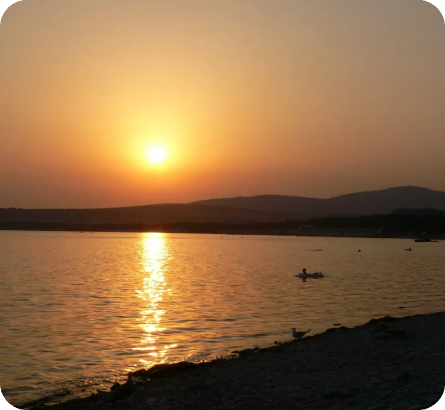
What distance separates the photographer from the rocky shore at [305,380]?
11539 mm

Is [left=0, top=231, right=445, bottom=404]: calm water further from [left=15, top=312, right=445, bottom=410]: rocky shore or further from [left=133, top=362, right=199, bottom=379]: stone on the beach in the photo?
[left=15, top=312, right=445, bottom=410]: rocky shore

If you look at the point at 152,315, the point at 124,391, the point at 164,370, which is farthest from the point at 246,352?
the point at 152,315

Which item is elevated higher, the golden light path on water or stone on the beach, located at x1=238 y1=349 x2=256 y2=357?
stone on the beach, located at x1=238 y1=349 x2=256 y2=357

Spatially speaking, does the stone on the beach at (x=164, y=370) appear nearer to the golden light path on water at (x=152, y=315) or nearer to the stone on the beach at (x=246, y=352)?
the golden light path on water at (x=152, y=315)

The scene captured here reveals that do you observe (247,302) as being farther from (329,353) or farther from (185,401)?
(185,401)

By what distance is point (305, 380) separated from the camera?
1329 centimetres

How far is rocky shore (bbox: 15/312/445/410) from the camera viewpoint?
11.5m

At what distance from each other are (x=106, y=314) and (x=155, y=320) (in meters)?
2.77

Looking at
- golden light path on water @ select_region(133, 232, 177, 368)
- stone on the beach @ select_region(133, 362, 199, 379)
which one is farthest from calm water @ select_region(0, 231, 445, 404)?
stone on the beach @ select_region(133, 362, 199, 379)

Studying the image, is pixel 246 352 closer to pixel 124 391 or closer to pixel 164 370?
pixel 164 370

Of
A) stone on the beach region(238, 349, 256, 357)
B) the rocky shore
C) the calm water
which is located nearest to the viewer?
the rocky shore

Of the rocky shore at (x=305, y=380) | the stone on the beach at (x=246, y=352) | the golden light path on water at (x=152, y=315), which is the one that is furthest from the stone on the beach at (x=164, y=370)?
the stone on the beach at (x=246, y=352)

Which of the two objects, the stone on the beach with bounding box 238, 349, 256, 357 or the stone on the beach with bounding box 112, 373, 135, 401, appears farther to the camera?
the stone on the beach with bounding box 238, 349, 256, 357

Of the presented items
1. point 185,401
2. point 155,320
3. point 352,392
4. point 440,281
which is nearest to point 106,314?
point 155,320
